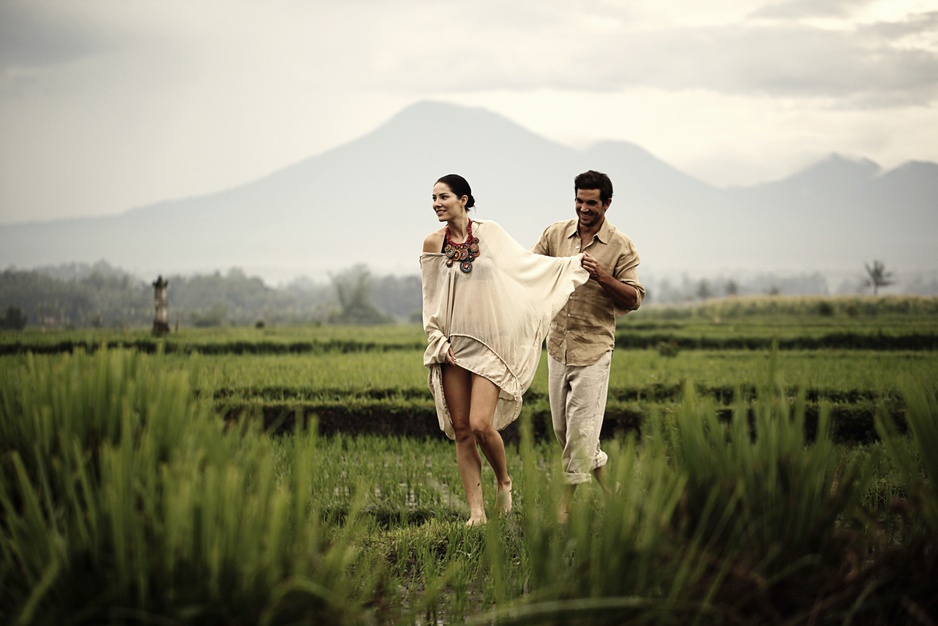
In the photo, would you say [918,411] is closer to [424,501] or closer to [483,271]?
[483,271]

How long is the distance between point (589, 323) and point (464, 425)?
950mm

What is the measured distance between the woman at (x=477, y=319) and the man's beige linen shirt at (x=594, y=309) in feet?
0.34

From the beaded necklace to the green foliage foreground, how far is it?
7.23 feet

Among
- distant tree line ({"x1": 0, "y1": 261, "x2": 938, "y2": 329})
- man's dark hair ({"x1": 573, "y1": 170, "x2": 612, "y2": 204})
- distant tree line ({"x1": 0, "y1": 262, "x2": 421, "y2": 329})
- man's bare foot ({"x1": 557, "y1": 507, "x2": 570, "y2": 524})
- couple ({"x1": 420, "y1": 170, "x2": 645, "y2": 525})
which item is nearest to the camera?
man's bare foot ({"x1": 557, "y1": 507, "x2": 570, "y2": 524})

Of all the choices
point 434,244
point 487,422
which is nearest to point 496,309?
point 434,244

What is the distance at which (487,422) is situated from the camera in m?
5.04

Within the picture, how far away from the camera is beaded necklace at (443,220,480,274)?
5.16m

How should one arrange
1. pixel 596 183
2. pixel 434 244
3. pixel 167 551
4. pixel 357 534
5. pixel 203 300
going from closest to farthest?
pixel 167 551
pixel 357 534
pixel 596 183
pixel 434 244
pixel 203 300

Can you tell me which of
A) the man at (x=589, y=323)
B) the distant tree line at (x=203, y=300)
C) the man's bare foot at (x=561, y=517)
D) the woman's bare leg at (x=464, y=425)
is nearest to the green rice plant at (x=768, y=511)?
the man's bare foot at (x=561, y=517)

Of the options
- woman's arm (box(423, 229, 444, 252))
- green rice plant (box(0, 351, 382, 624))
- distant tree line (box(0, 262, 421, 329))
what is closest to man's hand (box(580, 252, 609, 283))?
woman's arm (box(423, 229, 444, 252))

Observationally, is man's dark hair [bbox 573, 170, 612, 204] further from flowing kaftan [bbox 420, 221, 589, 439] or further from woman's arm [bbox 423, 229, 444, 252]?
woman's arm [bbox 423, 229, 444, 252]

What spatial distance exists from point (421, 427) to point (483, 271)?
4.24m

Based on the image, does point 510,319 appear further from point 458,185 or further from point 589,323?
point 458,185

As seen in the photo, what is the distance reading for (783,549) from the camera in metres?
2.67
